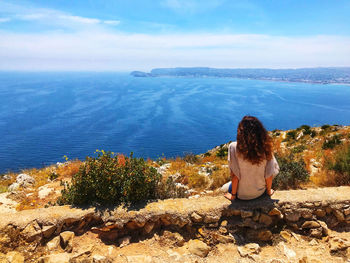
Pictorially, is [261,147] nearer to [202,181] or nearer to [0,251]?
[202,181]

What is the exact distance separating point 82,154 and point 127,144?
30.4ft

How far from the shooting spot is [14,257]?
385 cm

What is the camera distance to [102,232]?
432 cm

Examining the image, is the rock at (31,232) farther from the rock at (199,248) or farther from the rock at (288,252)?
the rock at (288,252)

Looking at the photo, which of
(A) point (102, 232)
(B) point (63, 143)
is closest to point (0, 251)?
(A) point (102, 232)

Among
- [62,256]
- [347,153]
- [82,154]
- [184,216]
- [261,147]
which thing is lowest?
[82,154]

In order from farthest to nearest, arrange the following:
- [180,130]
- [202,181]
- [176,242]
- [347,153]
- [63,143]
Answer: [180,130]
[63,143]
[202,181]
[347,153]
[176,242]

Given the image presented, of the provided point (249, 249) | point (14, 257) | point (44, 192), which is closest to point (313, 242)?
point (249, 249)

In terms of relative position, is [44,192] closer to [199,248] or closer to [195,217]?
[195,217]

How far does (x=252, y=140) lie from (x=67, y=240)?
370 cm

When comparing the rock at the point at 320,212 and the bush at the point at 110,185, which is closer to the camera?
the rock at the point at 320,212

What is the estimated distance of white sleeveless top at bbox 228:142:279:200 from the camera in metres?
4.09

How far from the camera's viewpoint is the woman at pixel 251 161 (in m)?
3.92

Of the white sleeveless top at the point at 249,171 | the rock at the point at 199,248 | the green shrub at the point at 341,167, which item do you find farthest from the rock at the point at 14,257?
the green shrub at the point at 341,167
